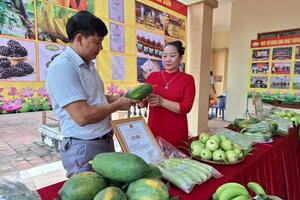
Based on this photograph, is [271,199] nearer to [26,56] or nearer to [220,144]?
[220,144]

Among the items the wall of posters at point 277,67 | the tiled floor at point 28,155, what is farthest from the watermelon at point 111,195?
the wall of posters at point 277,67

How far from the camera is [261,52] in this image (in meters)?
4.43

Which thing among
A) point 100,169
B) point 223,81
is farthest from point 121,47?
point 223,81

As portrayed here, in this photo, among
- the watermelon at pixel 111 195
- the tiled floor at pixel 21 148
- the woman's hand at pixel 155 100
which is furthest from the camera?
the tiled floor at pixel 21 148

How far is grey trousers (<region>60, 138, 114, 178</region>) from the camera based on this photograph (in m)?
1.09

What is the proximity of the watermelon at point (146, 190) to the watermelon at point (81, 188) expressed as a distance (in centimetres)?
8

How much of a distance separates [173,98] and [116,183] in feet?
3.42

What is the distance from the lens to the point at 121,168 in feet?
1.75

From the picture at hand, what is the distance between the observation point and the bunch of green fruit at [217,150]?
3.46 feet

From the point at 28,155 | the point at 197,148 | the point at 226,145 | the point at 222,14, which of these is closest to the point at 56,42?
the point at 197,148

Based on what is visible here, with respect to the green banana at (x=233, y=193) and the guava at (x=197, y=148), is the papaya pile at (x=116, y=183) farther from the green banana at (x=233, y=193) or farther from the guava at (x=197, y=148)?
the guava at (x=197, y=148)

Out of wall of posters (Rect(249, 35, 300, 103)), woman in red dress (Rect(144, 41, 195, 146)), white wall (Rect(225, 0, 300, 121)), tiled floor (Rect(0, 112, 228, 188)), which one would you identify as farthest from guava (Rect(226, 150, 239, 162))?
white wall (Rect(225, 0, 300, 121))

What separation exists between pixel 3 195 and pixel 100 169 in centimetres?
21

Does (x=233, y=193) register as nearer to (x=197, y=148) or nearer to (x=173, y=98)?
(x=197, y=148)
